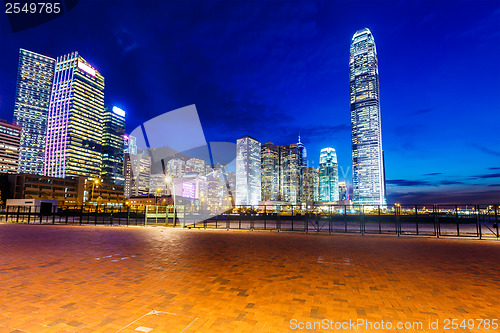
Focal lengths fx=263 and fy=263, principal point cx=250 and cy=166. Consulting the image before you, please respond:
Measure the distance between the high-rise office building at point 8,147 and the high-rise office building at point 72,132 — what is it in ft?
55.0

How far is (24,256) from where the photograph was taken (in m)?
8.03

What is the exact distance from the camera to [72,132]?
602 ft

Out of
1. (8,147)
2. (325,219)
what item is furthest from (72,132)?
(325,219)

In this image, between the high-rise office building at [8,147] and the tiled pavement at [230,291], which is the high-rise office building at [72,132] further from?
the tiled pavement at [230,291]

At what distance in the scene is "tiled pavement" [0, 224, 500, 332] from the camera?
3.78 metres

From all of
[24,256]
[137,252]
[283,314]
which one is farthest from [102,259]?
[283,314]

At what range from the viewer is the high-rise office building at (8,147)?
16438cm

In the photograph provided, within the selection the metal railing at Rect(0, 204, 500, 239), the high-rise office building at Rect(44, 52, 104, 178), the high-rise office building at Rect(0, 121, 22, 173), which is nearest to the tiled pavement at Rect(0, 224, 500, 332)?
the metal railing at Rect(0, 204, 500, 239)

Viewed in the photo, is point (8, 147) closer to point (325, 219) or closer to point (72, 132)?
point (72, 132)

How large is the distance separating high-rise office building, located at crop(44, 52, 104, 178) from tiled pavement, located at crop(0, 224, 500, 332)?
203 metres

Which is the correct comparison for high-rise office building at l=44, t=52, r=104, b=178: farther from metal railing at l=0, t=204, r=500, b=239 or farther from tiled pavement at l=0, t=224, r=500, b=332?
tiled pavement at l=0, t=224, r=500, b=332

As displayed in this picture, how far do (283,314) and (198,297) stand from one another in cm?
158

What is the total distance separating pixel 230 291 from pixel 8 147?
732 feet

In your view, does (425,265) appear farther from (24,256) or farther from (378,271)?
(24,256)
